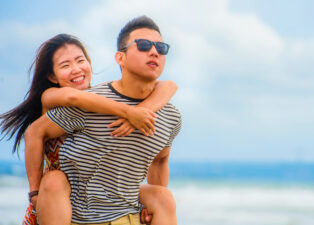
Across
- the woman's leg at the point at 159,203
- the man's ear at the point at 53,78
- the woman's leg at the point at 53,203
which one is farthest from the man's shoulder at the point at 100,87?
the woman's leg at the point at 159,203

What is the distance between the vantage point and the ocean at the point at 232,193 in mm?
15266

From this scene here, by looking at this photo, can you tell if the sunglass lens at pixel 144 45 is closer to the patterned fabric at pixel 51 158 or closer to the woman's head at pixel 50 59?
the woman's head at pixel 50 59

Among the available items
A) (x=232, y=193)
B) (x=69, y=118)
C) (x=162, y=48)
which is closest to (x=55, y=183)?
(x=69, y=118)

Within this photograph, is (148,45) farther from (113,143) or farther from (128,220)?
(128,220)

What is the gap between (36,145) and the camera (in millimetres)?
3801

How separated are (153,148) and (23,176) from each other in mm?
18122

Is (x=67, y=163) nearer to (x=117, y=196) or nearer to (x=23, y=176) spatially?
(x=117, y=196)

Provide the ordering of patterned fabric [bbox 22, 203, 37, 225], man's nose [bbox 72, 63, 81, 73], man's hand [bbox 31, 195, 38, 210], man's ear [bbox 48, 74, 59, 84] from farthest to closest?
1. man's ear [bbox 48, 74, 59, 84]
2. man's nose [bbox 72, 63, 81, 73]
3. patterned fabric [bbox 22, 203, 37, 225]
4. man's hand [bbox 31, 195, 38, 210]

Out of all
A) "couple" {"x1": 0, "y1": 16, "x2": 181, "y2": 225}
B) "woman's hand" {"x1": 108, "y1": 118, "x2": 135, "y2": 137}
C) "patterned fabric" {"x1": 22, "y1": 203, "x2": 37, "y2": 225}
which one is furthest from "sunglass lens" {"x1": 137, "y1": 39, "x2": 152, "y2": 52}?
"patterned fabric" {"x1": 22, "y1": 203, "x2": 37, "y2": 225}

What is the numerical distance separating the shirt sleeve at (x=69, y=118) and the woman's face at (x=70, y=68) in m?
0.51

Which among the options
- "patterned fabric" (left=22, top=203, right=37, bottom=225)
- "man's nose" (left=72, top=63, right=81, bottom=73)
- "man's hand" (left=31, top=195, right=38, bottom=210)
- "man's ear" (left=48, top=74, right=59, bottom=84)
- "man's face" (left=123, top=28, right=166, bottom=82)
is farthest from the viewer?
"man's ear" (left=48, top=74, right=59, bottom=84)

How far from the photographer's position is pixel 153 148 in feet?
12.4

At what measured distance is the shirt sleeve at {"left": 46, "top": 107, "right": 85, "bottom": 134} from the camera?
12.0 ft

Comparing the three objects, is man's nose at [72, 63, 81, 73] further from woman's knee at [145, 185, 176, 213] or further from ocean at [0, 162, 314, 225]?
ocean at [0, 162, 314, 225]
